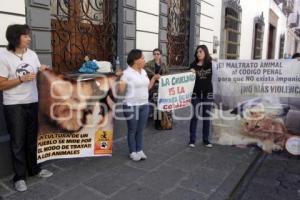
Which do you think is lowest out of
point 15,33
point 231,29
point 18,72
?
point 18,72

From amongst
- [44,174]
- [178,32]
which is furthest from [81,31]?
[178,32]

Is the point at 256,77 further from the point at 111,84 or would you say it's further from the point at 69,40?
the point at 69,40

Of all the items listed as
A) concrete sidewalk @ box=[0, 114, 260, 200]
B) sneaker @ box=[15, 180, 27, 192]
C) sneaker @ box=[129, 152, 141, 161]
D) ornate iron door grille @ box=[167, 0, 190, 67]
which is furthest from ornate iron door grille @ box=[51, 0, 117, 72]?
ornate iron door grille @ box=[167, 0, 190, 67]

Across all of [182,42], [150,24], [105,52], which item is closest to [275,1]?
[182,42]

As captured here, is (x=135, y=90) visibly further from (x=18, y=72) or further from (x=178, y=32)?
(x=178, y=32)

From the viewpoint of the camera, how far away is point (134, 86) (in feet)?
14.2

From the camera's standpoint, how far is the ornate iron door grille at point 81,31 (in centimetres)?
520

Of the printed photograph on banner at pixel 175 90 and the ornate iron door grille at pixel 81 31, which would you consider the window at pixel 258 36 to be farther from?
the printed photograph on banner at pixel 175 90

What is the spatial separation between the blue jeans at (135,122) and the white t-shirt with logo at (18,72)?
4.29ft

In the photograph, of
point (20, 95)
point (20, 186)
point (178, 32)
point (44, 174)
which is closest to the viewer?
point (20, 95)

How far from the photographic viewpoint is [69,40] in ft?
17.9

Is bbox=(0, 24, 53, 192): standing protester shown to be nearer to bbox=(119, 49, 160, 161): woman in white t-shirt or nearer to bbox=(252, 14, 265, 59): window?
bbox=(119, 49, 160, 161): woman in white t-shirt

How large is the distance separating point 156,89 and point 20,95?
3133 mm

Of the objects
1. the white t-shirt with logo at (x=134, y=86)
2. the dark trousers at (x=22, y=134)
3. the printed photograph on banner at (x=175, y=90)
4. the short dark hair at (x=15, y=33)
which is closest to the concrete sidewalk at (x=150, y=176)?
the dark trousers at (x=22, y=134)
